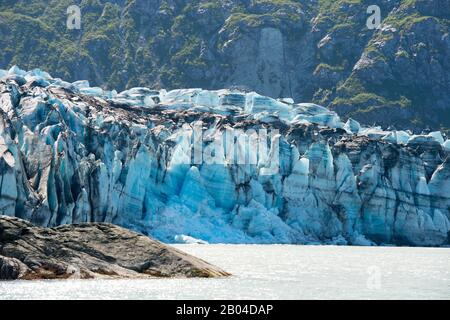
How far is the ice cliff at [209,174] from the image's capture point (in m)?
69.6

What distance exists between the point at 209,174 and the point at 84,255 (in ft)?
158

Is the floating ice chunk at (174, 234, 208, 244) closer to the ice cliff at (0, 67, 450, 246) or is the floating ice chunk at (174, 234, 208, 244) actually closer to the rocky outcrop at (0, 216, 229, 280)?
the ice cliff at (0, 67, 450, 246)

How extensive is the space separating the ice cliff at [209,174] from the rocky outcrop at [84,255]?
85.0 feet

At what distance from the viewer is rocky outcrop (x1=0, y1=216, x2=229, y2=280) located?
1342 inches

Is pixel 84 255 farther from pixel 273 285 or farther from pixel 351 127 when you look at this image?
pixel 351 127

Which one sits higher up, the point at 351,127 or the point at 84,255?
the point at 351,127

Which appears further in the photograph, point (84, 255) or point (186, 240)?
point (186, 240)

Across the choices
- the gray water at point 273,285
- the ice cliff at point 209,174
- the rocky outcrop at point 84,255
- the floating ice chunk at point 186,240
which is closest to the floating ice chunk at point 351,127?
the ice cliff at point 209,174

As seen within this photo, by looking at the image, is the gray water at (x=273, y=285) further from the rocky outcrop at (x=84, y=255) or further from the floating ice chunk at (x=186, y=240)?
the floating ice chunk at (x=186, y=240)

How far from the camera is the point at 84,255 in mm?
35469

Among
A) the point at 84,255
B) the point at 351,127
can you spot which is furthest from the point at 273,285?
the point at 351,127
